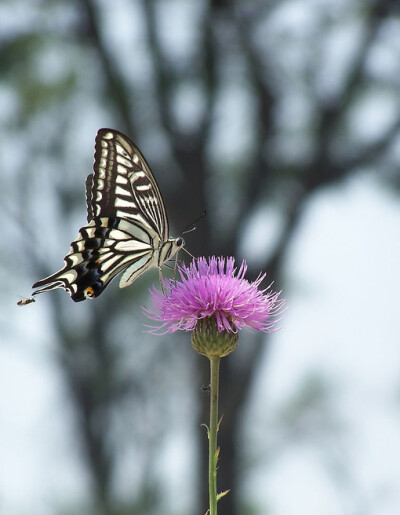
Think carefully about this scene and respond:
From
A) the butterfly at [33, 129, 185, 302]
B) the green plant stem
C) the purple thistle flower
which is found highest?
the butterfly at [33, 129, 185, 302]

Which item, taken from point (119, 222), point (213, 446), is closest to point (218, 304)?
point (213, 446)

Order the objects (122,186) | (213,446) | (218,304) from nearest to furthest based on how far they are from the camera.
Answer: (213,446)
(218,304)
(122,186)

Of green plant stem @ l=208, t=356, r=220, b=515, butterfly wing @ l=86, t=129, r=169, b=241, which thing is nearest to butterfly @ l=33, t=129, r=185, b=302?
butterfly wing @ l=86, t=129, r=169, b=241

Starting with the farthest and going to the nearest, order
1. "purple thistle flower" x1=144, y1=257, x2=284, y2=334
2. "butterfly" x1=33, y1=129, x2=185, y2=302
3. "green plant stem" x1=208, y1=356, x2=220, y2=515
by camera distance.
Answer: "butterfly" x1=33, y1=129, x2=185, y2=302
"purple thistle flower" x1=144, y1=257, x2=284, y2=334
"green plant stem" x1=208, y1=356, x2=220, y2=515

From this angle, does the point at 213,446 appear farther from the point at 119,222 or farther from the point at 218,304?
the point at 119,222

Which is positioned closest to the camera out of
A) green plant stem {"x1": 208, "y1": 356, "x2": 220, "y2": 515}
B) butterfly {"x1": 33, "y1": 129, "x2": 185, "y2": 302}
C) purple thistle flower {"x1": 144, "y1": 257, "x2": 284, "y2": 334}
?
green plant stem {"x1": 208, "y1": 356, "x2": 220, "y2": 515}

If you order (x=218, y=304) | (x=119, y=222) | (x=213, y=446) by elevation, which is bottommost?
(x=213, y=446)

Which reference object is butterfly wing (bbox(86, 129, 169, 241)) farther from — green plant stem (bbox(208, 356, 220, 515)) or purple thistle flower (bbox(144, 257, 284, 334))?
green plant stem (bbox(208, 356, 220, 515))

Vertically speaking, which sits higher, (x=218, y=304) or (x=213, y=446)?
(x=218, y=304)
